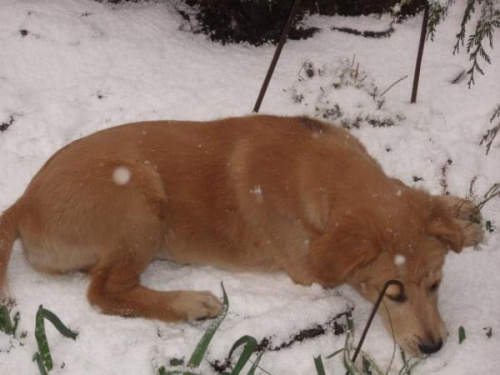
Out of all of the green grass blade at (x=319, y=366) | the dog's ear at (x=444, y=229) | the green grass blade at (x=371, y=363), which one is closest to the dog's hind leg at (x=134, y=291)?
the green grass blade at (x=319, y=366)

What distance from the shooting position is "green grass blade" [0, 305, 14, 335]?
3.38 meters

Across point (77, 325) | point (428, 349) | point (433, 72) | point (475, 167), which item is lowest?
point (77, 325)

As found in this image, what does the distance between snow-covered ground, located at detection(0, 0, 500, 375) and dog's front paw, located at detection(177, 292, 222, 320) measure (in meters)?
0.07

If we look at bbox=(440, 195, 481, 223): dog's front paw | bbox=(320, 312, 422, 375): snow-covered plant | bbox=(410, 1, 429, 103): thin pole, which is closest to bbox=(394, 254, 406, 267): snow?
bbox=(320, 312, 422, 375): snow-covered plant

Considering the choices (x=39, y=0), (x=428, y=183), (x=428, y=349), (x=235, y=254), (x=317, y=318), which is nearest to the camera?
(x=428, y=349)

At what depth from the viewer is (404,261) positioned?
316cm

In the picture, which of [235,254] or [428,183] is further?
[428,183]

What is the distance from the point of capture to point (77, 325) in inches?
136

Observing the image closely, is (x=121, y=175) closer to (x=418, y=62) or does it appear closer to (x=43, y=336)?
(x=43, y=336)

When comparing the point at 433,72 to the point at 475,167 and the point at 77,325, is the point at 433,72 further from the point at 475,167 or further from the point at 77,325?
the point at 77,325

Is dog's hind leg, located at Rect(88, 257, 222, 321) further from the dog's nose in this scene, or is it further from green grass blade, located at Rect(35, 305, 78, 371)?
the dog's nose

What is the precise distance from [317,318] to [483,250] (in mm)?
1112

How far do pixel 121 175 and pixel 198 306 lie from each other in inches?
31.1

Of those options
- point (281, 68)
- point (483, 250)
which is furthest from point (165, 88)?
point (483, 250)
